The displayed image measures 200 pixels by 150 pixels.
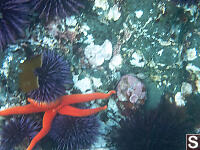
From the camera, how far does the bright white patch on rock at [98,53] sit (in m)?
3.56

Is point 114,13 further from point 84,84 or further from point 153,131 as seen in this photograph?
point 153,131

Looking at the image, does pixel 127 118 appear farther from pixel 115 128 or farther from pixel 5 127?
pixel 5 127

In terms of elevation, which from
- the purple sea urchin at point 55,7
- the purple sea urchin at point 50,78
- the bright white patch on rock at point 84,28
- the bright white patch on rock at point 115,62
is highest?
the purple sea urchin at point 55,7

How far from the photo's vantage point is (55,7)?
10.2 feet

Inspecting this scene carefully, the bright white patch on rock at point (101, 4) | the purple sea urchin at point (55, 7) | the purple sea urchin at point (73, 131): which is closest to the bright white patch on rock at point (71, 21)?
the purple sea urchin at point (55, 7)

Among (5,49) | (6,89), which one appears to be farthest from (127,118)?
(5,49)

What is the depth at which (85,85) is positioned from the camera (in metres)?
3.67

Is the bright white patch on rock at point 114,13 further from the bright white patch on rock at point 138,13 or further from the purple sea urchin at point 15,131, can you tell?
the purple sea urchin at point 15,131

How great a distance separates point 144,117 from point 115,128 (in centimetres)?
59

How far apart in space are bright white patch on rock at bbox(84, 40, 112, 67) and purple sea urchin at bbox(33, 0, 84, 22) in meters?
0.68

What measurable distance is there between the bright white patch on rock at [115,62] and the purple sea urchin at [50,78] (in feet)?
2.86

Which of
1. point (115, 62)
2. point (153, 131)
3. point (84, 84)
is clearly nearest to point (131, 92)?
point (115, 62)

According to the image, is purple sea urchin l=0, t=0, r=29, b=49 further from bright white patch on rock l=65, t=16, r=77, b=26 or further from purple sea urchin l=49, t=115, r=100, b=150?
purple sea urchin l=49, t=115, r=100, b=150

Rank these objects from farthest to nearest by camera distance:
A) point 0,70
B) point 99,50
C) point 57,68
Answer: point 99,50, point 0,70, point 57,68
